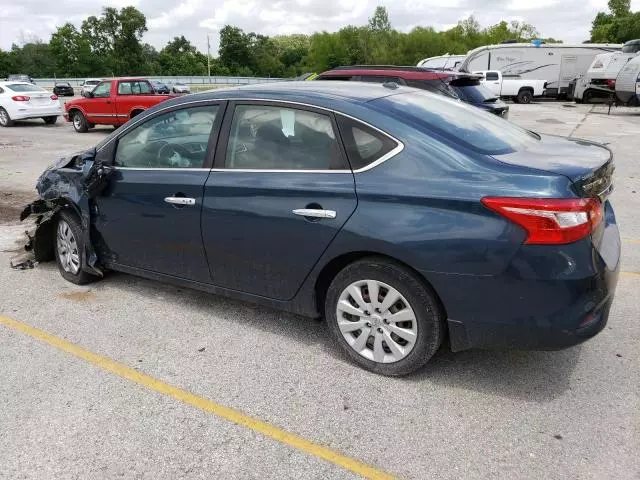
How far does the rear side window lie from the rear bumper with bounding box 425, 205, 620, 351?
731mm

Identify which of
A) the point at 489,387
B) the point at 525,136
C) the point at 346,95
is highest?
the point at 346,95

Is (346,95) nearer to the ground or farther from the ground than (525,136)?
farther from the ground

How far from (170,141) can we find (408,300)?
2109mm

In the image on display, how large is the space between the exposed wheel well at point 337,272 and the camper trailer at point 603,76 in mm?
23118

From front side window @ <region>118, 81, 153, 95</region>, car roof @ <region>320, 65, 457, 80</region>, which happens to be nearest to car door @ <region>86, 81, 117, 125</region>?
front side window @ <region>118, 81, 153, 95</region>

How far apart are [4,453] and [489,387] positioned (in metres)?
2.52

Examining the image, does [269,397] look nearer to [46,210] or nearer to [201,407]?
[201,407]

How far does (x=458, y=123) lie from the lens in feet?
11.3

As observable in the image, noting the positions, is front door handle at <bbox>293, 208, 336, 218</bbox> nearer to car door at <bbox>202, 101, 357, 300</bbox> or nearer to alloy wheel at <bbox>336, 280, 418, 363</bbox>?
car door at <bbox>202, 101, 357, 300</bbox>

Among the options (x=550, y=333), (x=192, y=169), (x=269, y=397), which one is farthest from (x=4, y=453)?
(x=550, y=333)

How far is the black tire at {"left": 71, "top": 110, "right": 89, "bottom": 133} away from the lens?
17.6 meters

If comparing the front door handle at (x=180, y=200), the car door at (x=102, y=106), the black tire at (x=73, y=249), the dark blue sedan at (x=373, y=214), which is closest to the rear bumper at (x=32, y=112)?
the car door at (x=102, y=106)

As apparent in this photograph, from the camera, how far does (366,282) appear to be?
125 inches

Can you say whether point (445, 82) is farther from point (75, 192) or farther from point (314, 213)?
point (314, 213)
